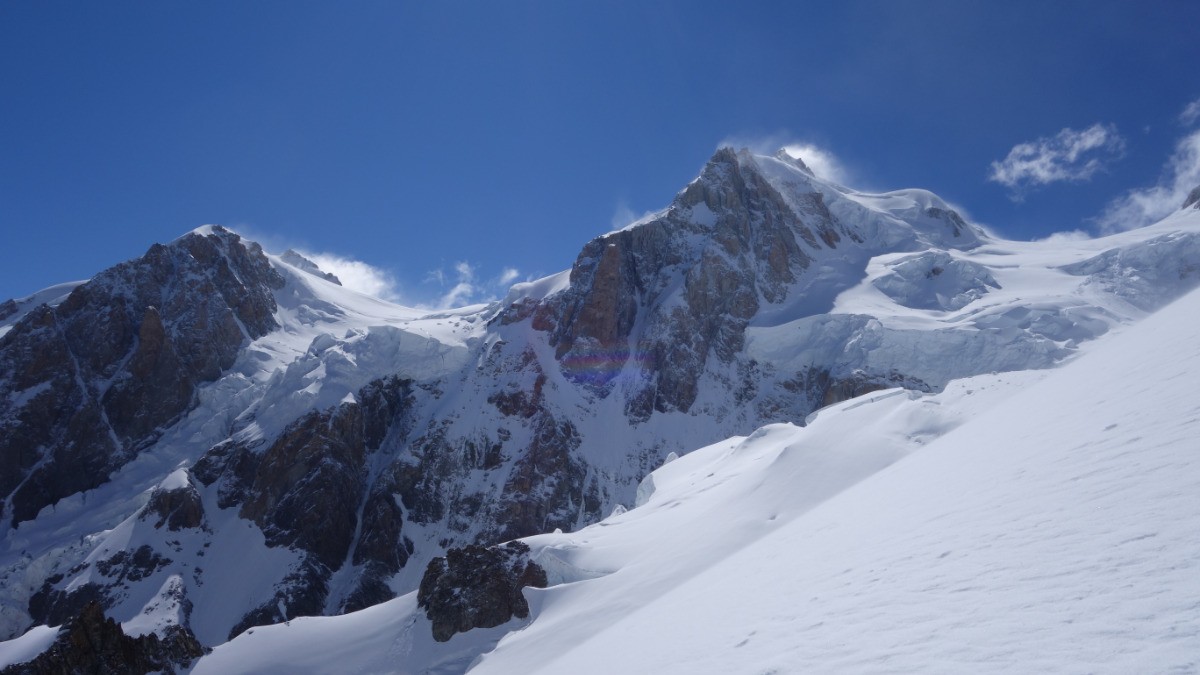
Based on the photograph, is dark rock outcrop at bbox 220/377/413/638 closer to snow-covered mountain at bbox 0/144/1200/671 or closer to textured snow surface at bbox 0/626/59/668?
snow-covered mountain at bbox 0/144/1200/671

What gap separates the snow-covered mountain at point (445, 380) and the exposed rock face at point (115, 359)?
1.15 ft

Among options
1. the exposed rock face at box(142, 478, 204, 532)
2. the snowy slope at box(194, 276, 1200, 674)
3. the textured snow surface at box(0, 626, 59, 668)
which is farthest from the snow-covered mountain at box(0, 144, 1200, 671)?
the snowy slope at box(194, 276, 1200, 674)

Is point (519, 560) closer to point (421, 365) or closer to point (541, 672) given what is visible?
point (541, 672)

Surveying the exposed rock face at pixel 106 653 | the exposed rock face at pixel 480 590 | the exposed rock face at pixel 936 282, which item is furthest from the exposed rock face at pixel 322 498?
the exposed rock face at pixel 936 282

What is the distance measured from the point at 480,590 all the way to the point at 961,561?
27.1 meters

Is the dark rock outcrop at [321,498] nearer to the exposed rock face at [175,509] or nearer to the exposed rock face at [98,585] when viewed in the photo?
the exposed rock face at [175,509]

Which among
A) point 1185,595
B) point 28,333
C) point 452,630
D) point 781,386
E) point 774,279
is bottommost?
point 452,630

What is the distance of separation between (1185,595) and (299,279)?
129445 mm

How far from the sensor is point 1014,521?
342 inches

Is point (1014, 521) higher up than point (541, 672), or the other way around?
point (1014, 521)

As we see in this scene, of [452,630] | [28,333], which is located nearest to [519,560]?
[452,630]

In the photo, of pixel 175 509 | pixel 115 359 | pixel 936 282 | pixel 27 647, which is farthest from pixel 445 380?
pixel 936 282

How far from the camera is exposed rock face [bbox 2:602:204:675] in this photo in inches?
1358

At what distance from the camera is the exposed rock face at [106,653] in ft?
113
